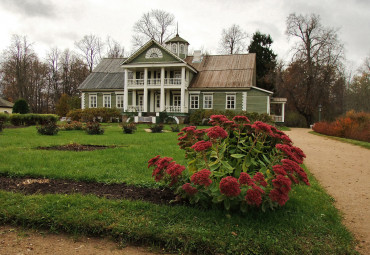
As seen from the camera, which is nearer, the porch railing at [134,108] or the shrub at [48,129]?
the shrub at [48,129]

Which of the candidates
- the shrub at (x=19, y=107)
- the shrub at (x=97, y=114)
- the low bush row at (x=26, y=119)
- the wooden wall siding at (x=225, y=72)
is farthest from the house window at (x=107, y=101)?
the low bush row at (x=26, y=119)

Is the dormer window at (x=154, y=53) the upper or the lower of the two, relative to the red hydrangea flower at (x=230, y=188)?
upper

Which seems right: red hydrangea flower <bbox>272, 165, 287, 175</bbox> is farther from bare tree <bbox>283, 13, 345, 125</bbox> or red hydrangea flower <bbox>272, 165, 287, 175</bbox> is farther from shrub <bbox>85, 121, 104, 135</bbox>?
bare tree <bbox>283, 13, 345, 125</bbox>

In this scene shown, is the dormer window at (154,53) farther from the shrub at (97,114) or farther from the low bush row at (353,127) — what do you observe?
the low bush row at (353,127)

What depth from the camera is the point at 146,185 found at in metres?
4.71

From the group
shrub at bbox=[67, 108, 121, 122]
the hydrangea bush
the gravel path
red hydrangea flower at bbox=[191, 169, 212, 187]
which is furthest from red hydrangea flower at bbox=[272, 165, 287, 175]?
shrub at bbox=[67, 108, 121, 122]

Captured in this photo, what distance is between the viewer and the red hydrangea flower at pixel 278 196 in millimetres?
3098

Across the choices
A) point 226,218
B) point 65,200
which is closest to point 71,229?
point 65,200

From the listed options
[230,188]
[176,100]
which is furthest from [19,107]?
[230,188]

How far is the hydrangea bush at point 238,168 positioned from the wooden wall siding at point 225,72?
23391mm

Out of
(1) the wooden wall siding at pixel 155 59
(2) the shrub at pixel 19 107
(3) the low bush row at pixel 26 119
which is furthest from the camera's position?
(2) the shrub at pixel 19 107

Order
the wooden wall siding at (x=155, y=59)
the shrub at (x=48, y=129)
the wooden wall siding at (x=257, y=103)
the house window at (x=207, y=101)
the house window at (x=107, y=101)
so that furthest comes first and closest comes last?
1. the house window at (x=107, y=101)
2. the house window at (x=207, y=101)
3. the wooden wall siding at (x=155, y=59)
4. the wooden wall siding at (x=257, y=103)
5. the shrub at (x=48, y=129)

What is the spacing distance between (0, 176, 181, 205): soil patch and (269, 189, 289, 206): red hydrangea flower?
140 centimetres

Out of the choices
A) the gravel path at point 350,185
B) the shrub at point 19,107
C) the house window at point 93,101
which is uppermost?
the house window at point 93,101
